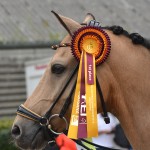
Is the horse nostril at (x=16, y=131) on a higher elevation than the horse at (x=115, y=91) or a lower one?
lower

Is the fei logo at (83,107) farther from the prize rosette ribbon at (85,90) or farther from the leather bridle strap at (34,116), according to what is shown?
the leather bridle strap at (34,116)

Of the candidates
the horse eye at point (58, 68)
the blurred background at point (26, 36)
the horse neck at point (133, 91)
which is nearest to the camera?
the horse neck at point (133, 91)

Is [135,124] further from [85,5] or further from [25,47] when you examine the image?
[85,5]

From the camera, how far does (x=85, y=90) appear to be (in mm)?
3848

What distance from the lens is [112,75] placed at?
3824 millimetres

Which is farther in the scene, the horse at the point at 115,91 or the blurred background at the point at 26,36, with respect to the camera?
the blurred background at the point at 26,36

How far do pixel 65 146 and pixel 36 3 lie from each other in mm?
14173

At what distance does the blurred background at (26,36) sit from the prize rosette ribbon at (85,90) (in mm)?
10953

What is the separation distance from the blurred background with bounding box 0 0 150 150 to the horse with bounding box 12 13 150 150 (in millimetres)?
10951

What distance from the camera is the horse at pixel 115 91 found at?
149 inches

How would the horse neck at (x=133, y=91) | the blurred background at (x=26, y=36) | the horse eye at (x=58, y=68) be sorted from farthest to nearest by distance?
the blurred background at (x=26, y=36), the horse eye at (x=58, y=68), the horse neck at (x=133, y=91)

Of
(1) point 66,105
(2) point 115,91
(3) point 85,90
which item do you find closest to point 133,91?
(2) point 115,91

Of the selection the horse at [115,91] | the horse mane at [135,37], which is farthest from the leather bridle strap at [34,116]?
the horse mane at [135,37]

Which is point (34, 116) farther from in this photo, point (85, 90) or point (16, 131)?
point (85, 90)
